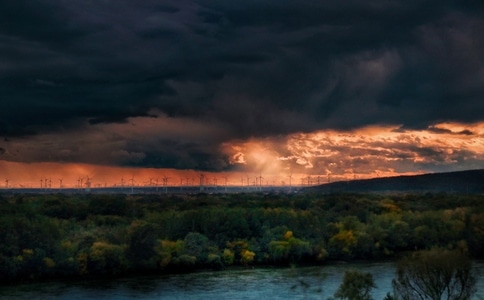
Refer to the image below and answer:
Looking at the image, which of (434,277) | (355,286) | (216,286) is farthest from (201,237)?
(434,277)

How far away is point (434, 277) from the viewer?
39.4 meters

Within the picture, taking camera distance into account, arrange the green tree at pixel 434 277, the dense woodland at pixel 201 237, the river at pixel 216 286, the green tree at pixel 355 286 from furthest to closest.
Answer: the dense woodland at pixel 201 237
the river at pixel 216 286
the green tree at pixel 355 286
the green tree at pixel 434 277

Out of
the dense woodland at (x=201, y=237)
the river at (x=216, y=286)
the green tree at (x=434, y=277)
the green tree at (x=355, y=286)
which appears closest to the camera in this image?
the green tree at (x=434, y=277)

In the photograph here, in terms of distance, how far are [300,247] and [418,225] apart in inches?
847

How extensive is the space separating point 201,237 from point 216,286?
18456 millimetres

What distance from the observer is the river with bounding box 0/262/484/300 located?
57031 millimetres

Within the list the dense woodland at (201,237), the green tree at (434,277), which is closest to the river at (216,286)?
the dense woodland at (201,237)

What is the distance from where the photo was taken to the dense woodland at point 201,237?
7100 cm

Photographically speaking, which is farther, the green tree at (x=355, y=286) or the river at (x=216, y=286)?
the river at (x=216, y=286)

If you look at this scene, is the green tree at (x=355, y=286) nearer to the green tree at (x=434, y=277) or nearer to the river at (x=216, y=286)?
the green tree at (x=434, y=277)

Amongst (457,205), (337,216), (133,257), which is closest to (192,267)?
(133,257)

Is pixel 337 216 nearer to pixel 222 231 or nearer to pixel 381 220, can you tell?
pixel 381 220

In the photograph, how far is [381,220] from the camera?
317ft

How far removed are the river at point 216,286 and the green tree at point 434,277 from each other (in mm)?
12305
